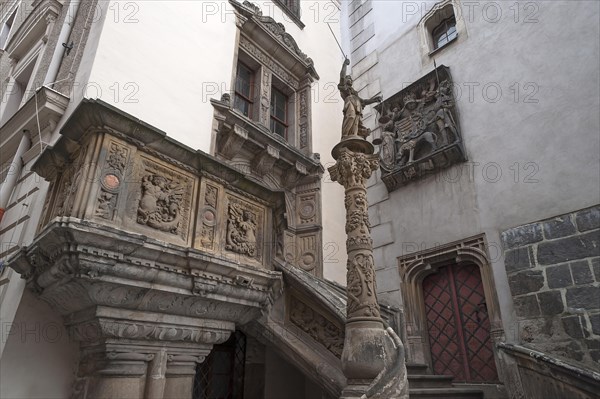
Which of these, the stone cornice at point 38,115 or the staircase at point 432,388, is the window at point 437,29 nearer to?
the staircase at point 432,388

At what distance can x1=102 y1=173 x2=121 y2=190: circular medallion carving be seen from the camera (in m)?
3.43

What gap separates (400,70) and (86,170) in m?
6.20

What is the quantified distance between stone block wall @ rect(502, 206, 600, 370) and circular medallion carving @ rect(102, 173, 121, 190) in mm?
4772

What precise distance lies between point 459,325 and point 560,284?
1.49 m

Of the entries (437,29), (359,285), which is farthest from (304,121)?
(359,285)

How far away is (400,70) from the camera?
25.4 feet

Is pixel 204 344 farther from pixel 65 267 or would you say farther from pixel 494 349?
pixel 494 349

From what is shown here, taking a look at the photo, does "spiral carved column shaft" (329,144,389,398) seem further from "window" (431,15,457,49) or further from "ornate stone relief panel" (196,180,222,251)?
"window" (431,15,457,49)

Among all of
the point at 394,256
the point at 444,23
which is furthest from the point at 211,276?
the point at 444,23

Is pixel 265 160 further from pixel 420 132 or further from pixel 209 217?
pixel 209 217

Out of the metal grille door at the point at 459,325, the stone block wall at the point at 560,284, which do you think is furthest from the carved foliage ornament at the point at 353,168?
the metal grille door at the point at 459,325

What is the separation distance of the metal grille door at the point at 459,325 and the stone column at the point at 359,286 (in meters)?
2.93

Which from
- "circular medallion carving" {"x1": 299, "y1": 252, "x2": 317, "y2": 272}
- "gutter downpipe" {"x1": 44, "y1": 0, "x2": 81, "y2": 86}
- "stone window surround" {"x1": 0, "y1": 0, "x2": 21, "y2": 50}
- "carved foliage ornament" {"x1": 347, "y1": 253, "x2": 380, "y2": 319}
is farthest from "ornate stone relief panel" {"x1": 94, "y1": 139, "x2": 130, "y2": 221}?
"stone window surround" {"x1": 0, "y1": 0, "x2": 21, "y2": 50}

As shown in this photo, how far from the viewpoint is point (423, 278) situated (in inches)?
249
